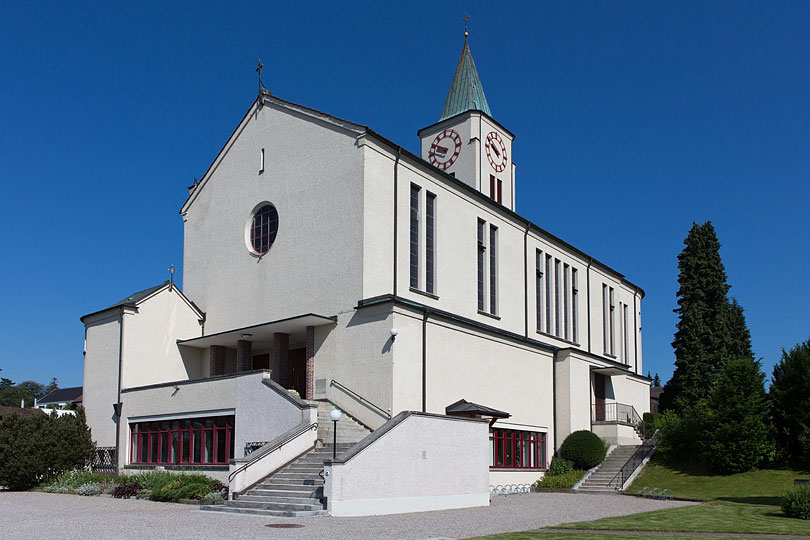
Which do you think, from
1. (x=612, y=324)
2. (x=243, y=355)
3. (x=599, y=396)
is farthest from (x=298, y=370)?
(x=612, y=324)

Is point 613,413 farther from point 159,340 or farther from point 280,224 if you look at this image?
point 159,340

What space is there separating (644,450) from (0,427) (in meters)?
26.8

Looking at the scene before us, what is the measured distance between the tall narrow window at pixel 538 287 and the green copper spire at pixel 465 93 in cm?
1012

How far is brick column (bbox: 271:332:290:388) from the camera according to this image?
28828 mm

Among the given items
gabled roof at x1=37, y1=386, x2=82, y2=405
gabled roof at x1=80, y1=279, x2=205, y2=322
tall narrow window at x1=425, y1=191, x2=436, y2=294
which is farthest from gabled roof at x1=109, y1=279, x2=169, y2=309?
gabled roof at x1=37, y1=386, x2=82, y2=405

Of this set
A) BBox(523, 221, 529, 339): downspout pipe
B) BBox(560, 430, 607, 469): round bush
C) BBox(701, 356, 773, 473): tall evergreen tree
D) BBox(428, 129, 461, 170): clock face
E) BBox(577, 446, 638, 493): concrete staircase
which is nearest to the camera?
BBox(701, 356, 773, 473): tall evergreen tree

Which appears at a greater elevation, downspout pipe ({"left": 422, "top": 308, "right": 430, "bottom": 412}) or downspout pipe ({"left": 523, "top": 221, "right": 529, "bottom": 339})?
downspout pipe ({"left": 523, "top": 221, "right": 529, "bottom": 339})

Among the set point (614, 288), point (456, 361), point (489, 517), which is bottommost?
point (489, 517)

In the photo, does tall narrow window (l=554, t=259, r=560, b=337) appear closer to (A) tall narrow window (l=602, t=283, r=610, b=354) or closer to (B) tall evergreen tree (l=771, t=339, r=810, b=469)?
(A) tall narrow window (l=602, t=283, r=610, b=354)

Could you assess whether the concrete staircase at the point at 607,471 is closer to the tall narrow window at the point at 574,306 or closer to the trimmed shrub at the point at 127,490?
the tall narrow window at the point at 574,306

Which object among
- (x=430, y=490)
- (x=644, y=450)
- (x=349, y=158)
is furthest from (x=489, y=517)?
(x=644, y=450)

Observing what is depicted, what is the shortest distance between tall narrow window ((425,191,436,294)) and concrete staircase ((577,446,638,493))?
10.4 m

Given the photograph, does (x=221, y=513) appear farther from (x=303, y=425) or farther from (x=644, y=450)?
(x=644, y=450)

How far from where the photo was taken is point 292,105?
1228 inches
